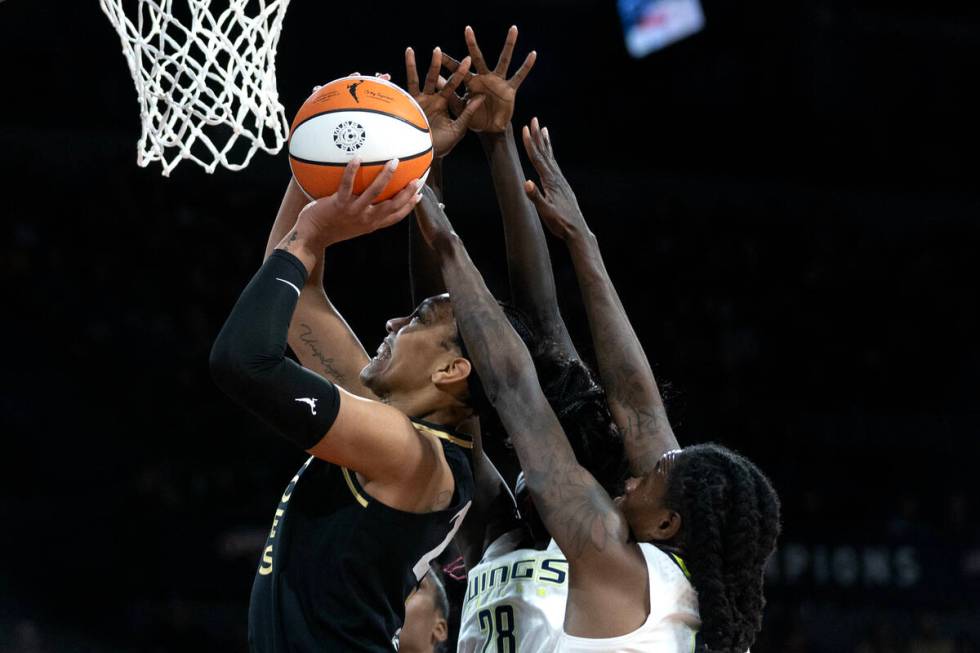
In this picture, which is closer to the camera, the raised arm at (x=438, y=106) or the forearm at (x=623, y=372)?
the forearm at (x=623, y=372)

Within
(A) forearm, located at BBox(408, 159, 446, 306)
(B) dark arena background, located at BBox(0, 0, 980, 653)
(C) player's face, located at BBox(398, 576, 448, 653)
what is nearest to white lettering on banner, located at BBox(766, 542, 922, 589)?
(B) dark arena background, located at BBox(0, 0, 980, 653)

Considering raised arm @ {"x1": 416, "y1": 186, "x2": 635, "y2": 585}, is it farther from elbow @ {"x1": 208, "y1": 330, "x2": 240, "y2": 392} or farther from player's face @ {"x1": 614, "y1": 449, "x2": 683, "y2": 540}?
elbow @ {"x1": 208, "y1": 330, "x2": 240, "y2": 392}

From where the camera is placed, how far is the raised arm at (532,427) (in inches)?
100

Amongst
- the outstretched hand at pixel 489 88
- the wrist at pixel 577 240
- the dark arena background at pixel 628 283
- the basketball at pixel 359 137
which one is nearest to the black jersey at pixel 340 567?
the basketball at pixel 359 137

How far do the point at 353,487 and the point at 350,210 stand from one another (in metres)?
0.57

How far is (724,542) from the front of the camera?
2555 millimetres

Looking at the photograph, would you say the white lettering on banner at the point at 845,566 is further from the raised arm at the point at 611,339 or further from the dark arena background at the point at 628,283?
the raised arm at the point at 611,339

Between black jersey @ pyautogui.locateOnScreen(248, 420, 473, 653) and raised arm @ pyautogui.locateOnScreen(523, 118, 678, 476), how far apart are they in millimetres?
473

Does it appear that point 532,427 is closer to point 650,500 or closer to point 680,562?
point 650,500

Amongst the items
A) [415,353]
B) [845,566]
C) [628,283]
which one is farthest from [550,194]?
[628,283]

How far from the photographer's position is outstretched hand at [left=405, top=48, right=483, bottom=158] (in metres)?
3.19

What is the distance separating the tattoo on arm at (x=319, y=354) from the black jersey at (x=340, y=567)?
1.16ft

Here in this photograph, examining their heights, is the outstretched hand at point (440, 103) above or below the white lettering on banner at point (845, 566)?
above

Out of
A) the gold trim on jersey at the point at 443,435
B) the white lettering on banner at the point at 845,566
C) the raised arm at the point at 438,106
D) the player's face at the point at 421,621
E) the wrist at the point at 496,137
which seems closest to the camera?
the gold trim on jersey at the point at 443,435
